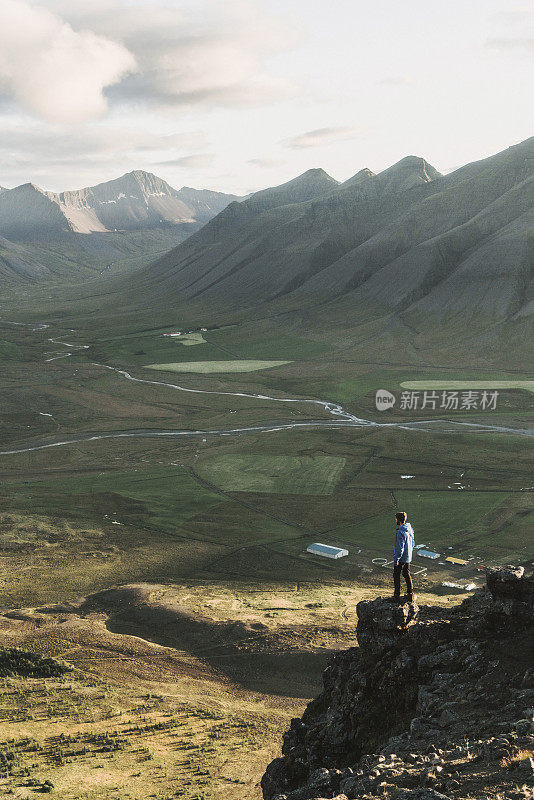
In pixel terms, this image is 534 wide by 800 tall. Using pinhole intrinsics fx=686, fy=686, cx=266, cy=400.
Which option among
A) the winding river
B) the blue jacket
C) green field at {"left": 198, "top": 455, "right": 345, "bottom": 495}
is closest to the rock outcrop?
the blue jacket

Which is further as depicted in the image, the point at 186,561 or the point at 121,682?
the point at 186,561

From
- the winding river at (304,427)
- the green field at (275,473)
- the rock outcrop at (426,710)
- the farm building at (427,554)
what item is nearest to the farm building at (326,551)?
the farm building at (427,554)

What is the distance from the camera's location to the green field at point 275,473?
118562 millimetres

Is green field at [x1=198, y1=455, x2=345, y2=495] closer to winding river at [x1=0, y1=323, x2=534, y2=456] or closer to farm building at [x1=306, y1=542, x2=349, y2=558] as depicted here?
winding river at [x1=0, y1=323, x2=534, y2=456]

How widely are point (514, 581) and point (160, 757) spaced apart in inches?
982

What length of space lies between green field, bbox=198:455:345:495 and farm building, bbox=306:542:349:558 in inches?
1000

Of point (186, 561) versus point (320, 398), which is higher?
point (320, 398)

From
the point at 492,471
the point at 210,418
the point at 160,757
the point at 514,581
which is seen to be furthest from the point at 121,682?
the point at 210,418

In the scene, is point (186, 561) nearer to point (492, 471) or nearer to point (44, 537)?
point (44, 537)

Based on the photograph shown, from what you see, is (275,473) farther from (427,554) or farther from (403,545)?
(403,545)

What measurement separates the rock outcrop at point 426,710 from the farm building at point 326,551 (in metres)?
56.0

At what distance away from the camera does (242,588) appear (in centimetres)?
7688

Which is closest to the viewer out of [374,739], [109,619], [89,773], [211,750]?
[374,739]

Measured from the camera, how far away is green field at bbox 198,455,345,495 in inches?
4668
